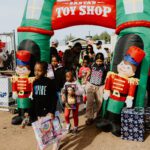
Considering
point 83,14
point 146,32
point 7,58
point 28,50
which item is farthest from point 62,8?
point 7,58

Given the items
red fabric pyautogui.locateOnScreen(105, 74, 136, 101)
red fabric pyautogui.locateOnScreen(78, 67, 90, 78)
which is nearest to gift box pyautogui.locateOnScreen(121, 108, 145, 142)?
red fabric pyautogui.locateOnScreen(105, 74, 136, 101)

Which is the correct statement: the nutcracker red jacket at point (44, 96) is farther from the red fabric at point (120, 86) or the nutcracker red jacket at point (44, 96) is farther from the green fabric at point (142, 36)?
the green fabric at point (142, 36)

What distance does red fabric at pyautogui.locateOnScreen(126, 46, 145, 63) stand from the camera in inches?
178

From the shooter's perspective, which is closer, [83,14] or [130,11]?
[130,11]

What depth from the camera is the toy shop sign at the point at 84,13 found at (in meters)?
5.31

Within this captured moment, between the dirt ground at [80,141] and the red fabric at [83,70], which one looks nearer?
the dirt ground at [80,141]

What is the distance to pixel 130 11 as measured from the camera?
485 centimetres

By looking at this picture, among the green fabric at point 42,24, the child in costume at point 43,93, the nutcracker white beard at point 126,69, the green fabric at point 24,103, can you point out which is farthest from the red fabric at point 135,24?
the green fabric at point 24,103

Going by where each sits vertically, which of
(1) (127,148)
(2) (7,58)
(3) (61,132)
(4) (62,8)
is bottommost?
(1) (127,148)

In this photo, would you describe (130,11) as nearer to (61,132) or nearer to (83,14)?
(83,14)

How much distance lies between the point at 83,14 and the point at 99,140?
2.34 m

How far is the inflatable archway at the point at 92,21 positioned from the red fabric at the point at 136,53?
24 centimetres

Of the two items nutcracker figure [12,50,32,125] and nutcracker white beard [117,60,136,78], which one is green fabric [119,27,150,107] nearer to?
nutcracker white beard [117,60,136,78]

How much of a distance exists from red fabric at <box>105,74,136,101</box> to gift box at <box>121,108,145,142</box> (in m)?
0.27
